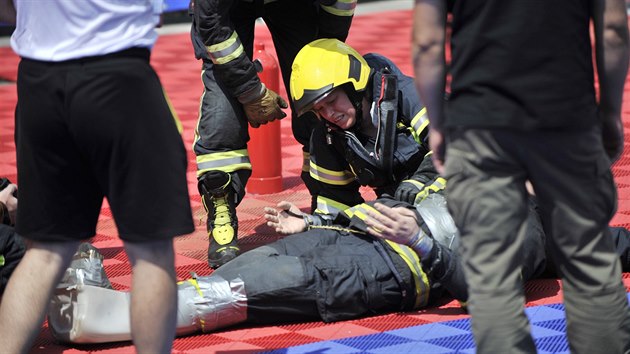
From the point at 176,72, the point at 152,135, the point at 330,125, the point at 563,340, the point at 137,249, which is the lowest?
the point at 176,72

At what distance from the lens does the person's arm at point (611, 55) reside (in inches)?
109

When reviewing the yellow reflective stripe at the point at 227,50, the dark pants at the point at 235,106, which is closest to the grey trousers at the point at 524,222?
the yellow reflective stripe at the point at 227,50

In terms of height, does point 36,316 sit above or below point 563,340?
above

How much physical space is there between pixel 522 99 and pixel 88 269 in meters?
1.98

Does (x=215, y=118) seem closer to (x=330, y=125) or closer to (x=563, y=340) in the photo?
(x=330, y=125)

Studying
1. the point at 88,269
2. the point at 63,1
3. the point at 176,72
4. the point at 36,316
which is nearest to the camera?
the point at 63,1

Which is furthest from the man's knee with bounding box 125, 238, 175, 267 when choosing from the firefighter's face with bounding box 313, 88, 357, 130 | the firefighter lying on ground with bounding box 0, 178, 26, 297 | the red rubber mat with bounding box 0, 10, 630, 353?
the firefighter's face with bounding box 313, 88, 357, 130

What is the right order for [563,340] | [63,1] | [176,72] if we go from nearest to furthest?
1. [63,1]
2. [563,340]
3. [176,72]

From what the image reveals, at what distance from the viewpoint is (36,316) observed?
3230 millimetres

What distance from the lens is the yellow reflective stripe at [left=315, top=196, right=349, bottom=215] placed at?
15.5 ft

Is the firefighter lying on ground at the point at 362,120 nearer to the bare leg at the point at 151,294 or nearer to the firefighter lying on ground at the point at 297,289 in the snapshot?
the firefighter lying on ground at the point at 297,289

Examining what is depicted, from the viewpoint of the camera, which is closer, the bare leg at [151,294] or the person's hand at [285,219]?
the bare leg at [151,294]

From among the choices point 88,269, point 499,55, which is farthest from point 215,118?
point 499,55

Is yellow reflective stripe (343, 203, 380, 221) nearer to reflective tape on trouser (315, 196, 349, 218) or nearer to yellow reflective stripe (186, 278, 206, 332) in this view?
reflective tape on trouser (315, 196, 349, 218)
